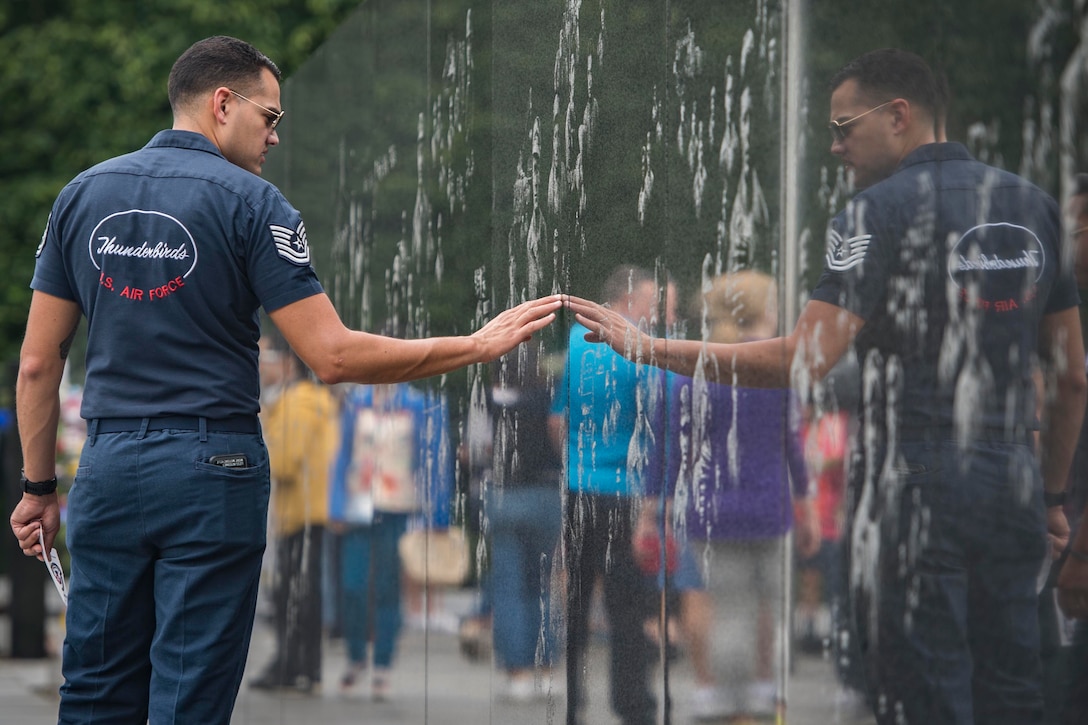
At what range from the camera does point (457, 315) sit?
13.3 feet

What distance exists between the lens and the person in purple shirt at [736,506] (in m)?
2.49

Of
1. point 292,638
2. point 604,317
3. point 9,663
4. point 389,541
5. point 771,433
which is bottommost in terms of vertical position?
point 9,663

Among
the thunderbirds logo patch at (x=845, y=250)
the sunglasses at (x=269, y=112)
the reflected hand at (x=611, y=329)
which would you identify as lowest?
the reflected hand at (x=611, y=329)

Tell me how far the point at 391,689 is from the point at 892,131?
292 cm

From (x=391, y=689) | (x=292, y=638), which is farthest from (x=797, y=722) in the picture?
(x=292, y=638)

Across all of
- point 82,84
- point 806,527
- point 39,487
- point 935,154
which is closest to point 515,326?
point 806,527

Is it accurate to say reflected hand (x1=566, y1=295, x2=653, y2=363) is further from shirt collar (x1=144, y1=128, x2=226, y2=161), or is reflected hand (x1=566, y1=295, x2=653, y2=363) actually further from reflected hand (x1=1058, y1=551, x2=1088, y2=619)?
reflected hand (x1=1058, y1=551, x2=1088, y2=619)

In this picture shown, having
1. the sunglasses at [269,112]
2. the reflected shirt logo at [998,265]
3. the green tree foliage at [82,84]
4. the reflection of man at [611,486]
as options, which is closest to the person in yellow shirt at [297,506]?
the sunglasses at [269,112]

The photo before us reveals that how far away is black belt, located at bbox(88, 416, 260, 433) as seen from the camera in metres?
3.32

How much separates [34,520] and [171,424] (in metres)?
0.66

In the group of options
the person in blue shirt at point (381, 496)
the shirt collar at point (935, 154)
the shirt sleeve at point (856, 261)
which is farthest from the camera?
the person in blue shirt at point (381, 496)

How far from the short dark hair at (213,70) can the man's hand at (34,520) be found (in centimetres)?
103

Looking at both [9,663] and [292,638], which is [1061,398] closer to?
[292,638]

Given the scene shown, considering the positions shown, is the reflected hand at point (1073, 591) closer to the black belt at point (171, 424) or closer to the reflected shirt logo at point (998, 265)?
the reflected shirt logo at point (998, 265)
